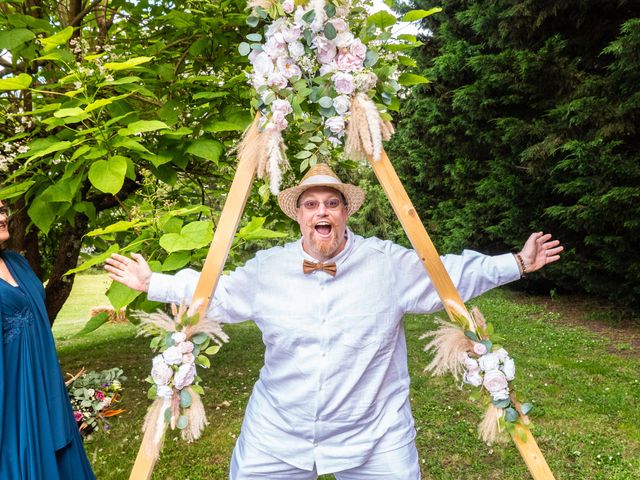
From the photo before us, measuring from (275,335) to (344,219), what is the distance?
0.58 meters

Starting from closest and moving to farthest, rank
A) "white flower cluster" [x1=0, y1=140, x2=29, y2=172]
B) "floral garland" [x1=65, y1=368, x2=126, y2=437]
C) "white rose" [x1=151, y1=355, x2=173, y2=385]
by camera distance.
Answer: "white rose" [x1=151, y1=355, x2=173, y2=385], "white flower cluster" [x1=0, y1=140, x2=29, y2=172], "floral garland" [x1=65, y1=368, x2=126, y2=437]

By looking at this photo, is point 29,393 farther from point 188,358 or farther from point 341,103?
point 341,103

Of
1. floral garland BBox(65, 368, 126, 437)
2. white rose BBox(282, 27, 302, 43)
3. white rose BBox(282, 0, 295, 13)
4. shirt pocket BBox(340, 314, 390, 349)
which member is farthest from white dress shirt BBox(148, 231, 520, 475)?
floral garland BBox(65, 368, 126, 437)

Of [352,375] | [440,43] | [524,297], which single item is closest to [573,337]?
[524,297]

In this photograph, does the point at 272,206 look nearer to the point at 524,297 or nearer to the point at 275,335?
the point at 275,335

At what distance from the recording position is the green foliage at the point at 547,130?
6.57 m

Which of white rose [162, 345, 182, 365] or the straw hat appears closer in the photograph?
white rose [162, 345, 182, 365]

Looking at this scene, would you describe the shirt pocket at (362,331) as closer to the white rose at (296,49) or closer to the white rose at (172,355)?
the white rose at (172,355)

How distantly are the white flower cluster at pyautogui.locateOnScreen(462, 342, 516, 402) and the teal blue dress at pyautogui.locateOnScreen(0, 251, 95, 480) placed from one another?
1.94 metres

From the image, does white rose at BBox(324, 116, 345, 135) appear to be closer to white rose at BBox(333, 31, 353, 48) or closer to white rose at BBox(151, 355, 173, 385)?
white rose at BBox(333, 31, 353, 48)

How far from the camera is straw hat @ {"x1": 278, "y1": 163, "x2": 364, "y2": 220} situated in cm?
204

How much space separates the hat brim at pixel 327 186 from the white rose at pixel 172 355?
79cm

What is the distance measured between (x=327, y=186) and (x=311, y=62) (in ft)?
1.69

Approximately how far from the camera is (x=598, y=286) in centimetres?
773
